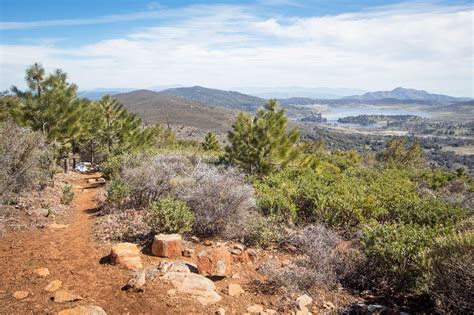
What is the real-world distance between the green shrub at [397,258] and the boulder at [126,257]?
3.92 meters

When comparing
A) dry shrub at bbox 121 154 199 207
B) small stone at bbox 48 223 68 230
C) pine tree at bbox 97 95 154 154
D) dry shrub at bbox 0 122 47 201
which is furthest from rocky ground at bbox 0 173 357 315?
pine tree at bbox 97 95 154 154

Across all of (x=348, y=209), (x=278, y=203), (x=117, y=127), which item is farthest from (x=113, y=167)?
(x=117, y=127)

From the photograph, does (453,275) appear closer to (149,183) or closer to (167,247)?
(167,247)

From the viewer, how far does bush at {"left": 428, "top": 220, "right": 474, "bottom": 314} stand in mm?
4234

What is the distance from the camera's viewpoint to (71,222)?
9273 mm

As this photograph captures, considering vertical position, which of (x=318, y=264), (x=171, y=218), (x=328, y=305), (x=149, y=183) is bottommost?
(x=328, y=305)

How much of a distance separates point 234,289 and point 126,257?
206 centimetres

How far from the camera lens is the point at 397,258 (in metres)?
5.58

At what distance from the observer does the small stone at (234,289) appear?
17.6ft

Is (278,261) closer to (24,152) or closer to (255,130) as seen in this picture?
(24,152)

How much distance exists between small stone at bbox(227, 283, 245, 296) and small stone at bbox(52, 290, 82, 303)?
213 cm

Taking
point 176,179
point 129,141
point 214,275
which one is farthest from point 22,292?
point 129,141

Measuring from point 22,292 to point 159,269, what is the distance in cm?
196

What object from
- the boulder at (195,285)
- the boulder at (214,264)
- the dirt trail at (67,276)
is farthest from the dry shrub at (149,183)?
the boulder at (195,285)
